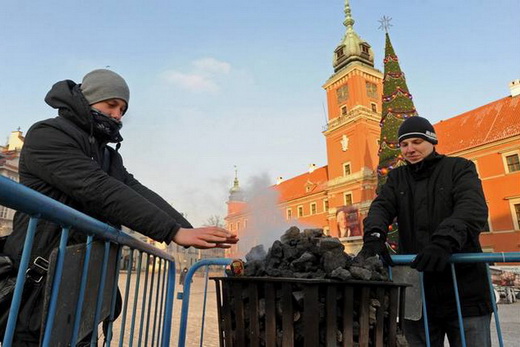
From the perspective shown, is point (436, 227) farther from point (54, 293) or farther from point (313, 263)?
point (54, 293)

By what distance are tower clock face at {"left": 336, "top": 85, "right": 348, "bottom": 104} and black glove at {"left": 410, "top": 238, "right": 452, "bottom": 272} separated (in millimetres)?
32721

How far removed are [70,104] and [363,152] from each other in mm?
29824

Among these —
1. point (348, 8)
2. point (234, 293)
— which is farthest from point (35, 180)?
point (348, 8)

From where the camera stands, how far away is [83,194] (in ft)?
4.27

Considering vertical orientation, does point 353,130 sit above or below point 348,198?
above

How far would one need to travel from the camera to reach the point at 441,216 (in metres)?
2.14

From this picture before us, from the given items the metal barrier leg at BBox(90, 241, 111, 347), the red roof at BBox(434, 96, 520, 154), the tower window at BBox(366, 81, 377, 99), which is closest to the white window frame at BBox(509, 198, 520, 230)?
the red roof at BBox(434, 96, 520, 154)

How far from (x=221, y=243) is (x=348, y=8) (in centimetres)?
4449

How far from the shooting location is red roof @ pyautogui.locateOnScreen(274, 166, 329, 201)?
36.8m

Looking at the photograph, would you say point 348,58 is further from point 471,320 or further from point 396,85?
point 471,320

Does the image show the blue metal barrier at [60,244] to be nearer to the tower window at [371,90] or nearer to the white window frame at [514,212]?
the white window frame at [514,212]

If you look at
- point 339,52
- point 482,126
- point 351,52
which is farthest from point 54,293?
point 339,52

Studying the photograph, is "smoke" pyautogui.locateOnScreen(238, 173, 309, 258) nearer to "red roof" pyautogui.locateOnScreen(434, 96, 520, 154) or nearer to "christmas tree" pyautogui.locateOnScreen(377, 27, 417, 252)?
"christmas tree" pyautogui.locateOnScreen(377, 27, 417, 252)

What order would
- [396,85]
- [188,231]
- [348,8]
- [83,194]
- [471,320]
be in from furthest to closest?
[348,8]
[396,85]
[471,320]
[188,231]
[83,194]
